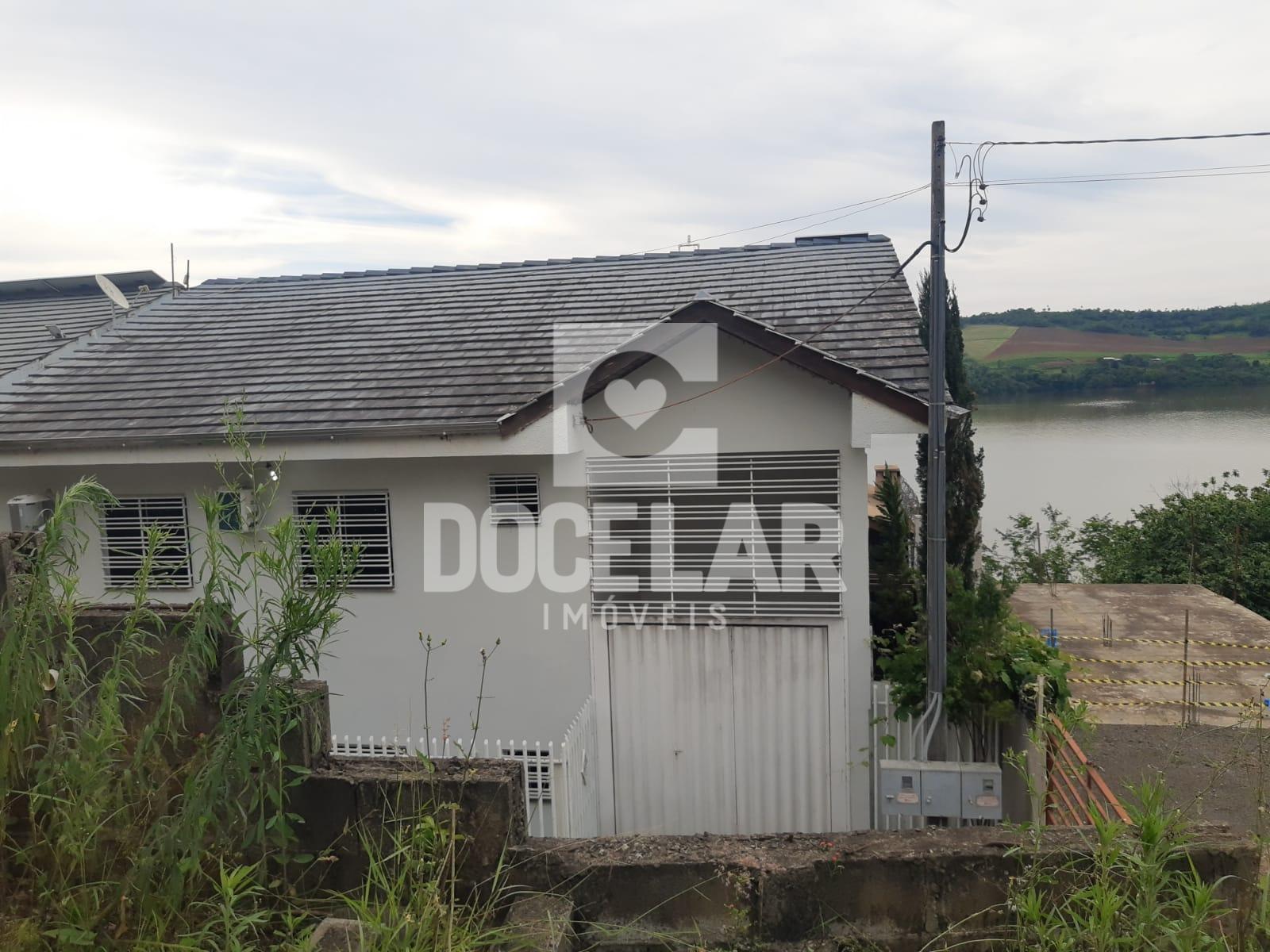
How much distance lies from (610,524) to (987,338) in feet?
73.4

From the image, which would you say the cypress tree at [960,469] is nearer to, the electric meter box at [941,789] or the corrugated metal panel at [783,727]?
the corrugated metal panel at [783,727]

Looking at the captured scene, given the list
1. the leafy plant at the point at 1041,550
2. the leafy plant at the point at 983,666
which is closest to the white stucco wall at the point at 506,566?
the leafy plant at the point at 983,666

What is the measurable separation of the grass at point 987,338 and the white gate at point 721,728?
58.9 ft

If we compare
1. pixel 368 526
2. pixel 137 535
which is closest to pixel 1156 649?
pixel 368 526

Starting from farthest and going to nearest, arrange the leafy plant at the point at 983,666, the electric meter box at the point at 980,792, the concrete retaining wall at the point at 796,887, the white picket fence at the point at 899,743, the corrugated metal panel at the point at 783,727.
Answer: the corrugated metal panel at the point at 783,727, the white picket fence at the point at 899,743, the leafy plant at the point at 983,666, the electric meter box at the point at 980,792, the concrete retaining wall at the point at 796,887

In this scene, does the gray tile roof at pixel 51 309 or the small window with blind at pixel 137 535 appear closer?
the small window with blind at pixel 137 535

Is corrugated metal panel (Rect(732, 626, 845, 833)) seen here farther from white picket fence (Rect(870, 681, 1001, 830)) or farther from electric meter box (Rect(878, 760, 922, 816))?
electric meter box (Rect(878, 760, 922, 816))

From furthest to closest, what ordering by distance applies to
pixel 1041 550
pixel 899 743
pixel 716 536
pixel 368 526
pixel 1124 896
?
pixel 1041 550
pixel 368 526
pixel 716 536
pixel 899 743
pixel 1124 896

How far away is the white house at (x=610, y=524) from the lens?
699cm

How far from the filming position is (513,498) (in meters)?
7.52

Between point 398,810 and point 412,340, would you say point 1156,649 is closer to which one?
point 412,340

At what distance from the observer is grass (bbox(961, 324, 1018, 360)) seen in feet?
79.5

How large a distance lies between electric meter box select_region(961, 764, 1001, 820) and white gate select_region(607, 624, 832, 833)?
4.65ft

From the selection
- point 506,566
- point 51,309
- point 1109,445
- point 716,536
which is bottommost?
point 506,566
